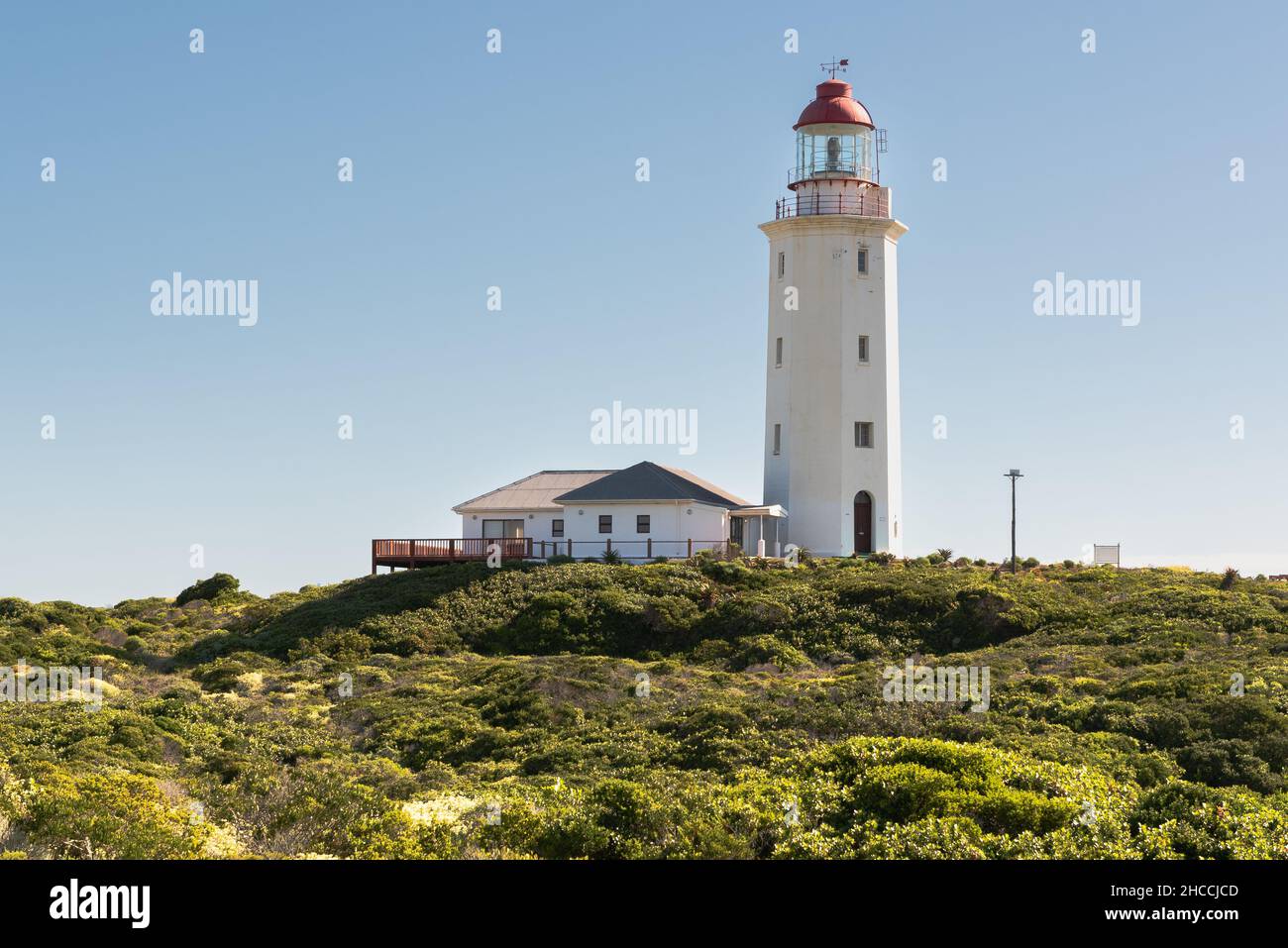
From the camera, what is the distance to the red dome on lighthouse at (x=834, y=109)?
45.4m

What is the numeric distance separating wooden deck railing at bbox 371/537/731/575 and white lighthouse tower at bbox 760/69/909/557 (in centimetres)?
381

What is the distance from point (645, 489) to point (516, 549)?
4.20m

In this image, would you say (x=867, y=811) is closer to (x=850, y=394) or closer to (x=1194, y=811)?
(x=1194, y=811)

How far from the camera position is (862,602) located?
36281mm

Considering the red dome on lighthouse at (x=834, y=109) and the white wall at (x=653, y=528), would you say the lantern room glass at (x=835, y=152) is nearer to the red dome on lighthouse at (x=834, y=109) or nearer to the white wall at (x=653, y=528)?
the red dome on lighthouse at (x=834, y=109)

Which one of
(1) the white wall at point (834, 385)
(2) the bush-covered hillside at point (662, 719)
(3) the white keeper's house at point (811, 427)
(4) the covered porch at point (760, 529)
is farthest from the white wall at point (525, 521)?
(1) the white wall at point (834, 385)

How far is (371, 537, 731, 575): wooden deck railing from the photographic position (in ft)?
140

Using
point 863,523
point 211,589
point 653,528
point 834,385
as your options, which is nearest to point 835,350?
point 834,385

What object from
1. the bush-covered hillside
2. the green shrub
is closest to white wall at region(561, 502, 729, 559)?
the bush-covered hillside

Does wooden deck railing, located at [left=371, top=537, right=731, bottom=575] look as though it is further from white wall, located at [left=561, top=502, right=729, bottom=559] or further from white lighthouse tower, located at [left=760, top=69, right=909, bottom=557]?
white lighthouse tower, located at [left=760, top=69, right=909, bottom=557]

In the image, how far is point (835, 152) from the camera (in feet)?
150
